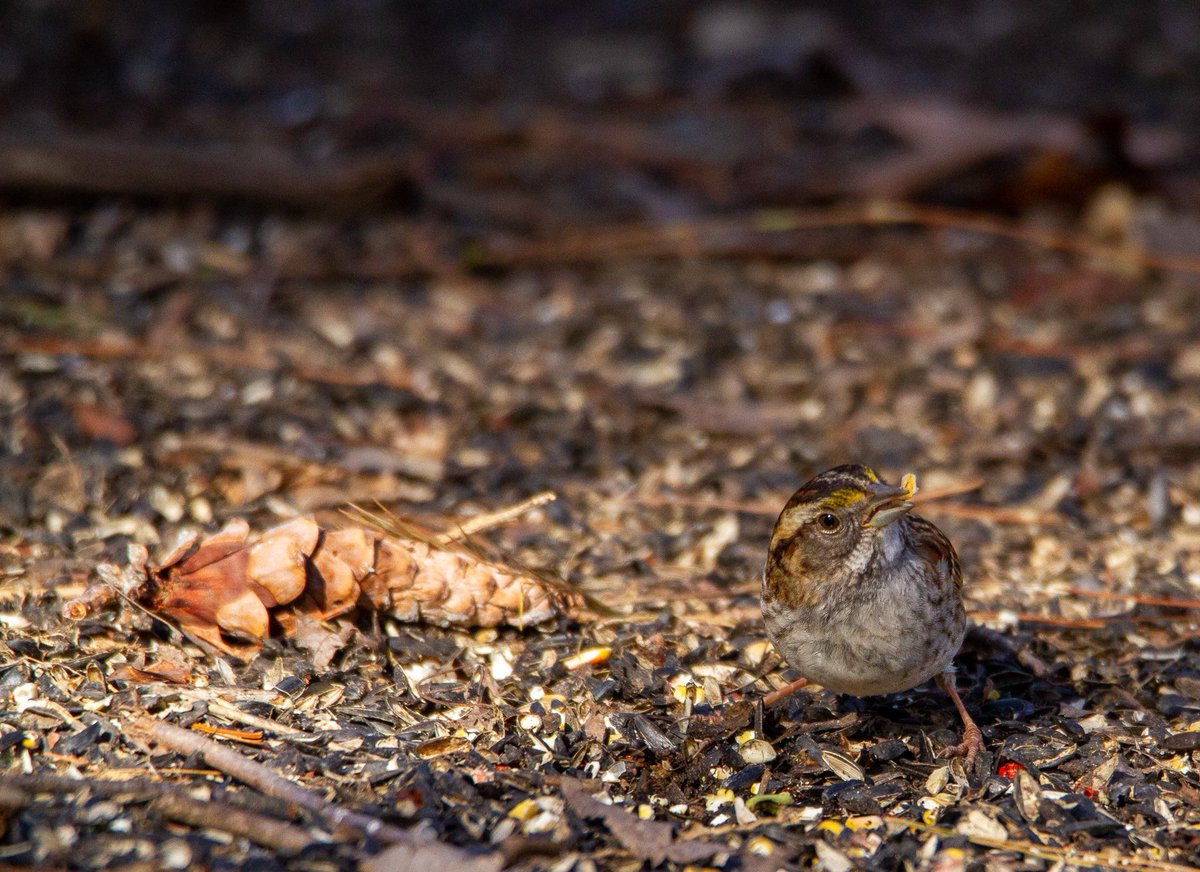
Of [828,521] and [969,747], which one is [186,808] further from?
[969,747]

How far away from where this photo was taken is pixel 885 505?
12.9ft

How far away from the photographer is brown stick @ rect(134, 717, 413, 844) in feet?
11.3

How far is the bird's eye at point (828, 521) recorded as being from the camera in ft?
13.2

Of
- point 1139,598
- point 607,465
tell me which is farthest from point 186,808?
point 1139,598

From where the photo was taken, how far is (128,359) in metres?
6.30

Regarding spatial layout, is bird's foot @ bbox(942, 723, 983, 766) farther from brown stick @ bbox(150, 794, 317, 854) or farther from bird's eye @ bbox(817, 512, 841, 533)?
brown stick @ bbox(150, 794, 317, 854)

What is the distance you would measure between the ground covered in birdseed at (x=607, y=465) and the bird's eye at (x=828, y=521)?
667mm

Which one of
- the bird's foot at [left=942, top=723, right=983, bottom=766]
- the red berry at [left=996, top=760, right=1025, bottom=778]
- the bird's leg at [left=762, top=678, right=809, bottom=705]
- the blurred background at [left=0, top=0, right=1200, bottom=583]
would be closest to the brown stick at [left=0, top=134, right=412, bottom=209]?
the blurred background at [left=0, top=0, right=1200, bottom=583]

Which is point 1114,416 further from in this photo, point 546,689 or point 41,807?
point 41,807

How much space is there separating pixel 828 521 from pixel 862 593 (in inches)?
9.1

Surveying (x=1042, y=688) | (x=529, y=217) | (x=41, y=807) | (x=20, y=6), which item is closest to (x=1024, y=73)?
(x=529, y=217)

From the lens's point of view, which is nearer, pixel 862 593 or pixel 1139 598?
pixel 862 593

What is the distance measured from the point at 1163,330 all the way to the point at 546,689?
4.30m

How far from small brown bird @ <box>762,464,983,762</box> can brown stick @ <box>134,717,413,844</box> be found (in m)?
1.31
